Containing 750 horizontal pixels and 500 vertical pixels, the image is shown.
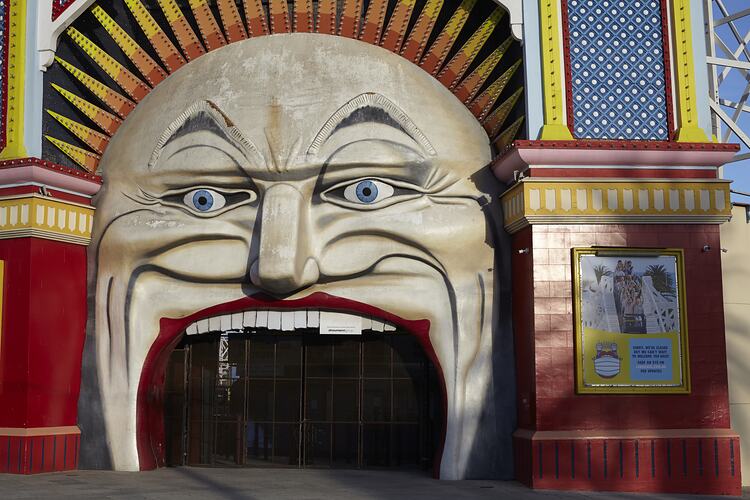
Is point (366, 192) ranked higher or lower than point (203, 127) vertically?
lower

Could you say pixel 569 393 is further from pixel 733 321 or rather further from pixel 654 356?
pixel 733 321

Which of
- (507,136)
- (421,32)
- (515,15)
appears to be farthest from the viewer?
(421,32)

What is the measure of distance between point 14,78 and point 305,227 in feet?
16.3

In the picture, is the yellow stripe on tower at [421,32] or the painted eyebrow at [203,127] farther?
the yellow stripe on tower at [421,32]

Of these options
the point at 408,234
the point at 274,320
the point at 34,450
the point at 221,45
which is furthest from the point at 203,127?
the point at 34,450

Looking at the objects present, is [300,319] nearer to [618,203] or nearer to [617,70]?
[618,203]

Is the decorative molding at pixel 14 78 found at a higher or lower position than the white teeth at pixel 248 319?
higher

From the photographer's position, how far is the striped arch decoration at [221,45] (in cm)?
1270

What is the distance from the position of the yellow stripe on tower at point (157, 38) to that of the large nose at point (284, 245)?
2.68 meters

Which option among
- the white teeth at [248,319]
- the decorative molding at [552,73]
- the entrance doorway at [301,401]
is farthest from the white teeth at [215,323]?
the decorative molding at [552,73]

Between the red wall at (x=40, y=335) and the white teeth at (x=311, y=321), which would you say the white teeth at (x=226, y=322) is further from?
the red wall at (x=40, y=335)

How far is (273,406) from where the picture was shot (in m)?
13.6

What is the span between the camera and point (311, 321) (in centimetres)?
1242

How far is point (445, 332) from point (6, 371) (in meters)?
5.98
